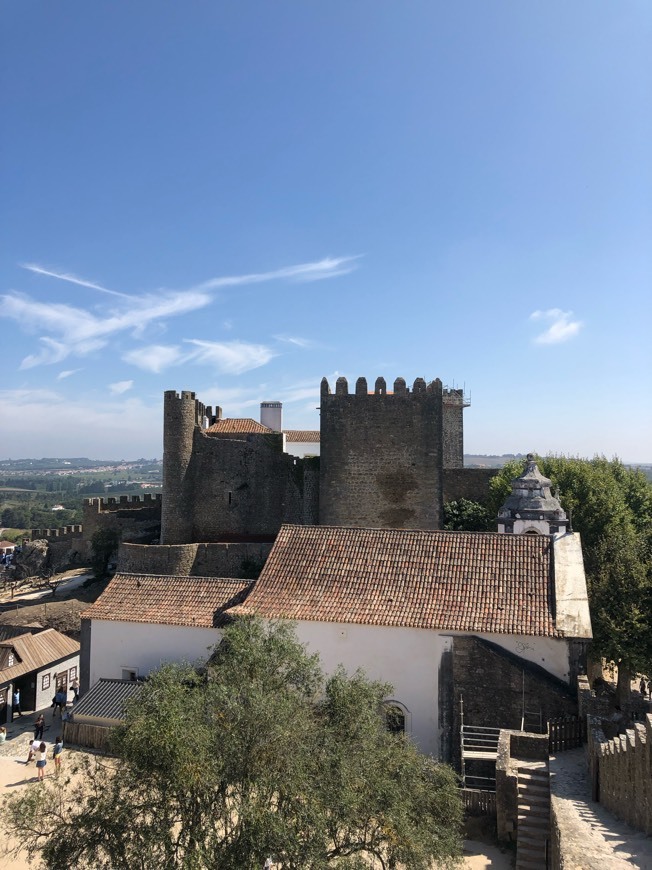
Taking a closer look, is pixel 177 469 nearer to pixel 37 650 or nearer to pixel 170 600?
pixel 37 650

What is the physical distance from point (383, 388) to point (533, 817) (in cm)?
1591

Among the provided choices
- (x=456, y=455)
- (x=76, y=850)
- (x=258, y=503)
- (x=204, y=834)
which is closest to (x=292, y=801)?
(x=204, y=834)

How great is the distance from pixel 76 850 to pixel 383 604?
8278 mm

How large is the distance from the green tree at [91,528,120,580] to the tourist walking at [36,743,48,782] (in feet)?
46.7

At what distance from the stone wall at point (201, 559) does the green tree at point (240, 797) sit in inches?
570

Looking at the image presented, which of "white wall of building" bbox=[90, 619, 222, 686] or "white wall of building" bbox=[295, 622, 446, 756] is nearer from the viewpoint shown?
"white wall of building" bbox=[295, 622, 446, 756]

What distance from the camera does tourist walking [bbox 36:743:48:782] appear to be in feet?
45.4

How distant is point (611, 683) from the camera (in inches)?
710

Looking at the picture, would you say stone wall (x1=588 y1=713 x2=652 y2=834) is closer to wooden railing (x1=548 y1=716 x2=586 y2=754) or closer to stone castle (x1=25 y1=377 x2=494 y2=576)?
wooden railing (x1=548 y1=716 x2=586 y2=754)

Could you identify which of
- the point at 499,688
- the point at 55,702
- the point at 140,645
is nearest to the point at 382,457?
the point at 140,645

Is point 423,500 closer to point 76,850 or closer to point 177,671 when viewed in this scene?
point 177,671

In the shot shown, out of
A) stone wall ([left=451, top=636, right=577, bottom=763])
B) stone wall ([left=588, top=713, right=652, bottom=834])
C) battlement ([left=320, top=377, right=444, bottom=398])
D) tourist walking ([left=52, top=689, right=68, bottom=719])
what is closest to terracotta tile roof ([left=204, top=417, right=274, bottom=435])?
battlement ([left=320, top=377, right=444, bottom=398])

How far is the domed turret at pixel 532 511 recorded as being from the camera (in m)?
19.1

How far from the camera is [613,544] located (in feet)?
61.3
